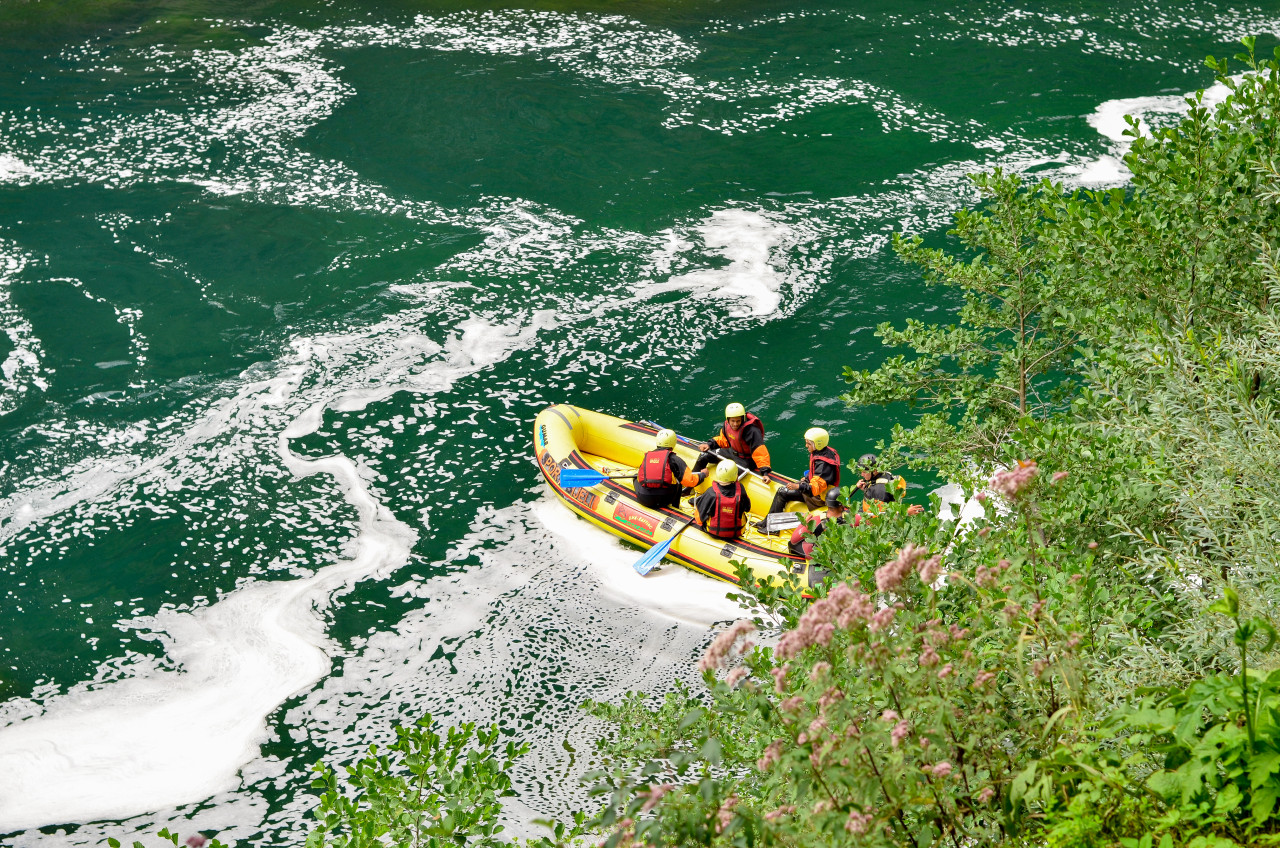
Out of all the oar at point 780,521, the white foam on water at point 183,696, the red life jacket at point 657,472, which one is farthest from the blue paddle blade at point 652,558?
the white foam on water at point 183,696

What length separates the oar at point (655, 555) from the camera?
1138 cm

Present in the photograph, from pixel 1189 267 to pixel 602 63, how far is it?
20281 mm

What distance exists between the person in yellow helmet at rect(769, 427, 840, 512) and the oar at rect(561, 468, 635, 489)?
2127 mm

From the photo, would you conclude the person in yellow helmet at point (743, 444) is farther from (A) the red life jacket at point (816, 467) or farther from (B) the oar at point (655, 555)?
(B) the oar at point (655, 555)

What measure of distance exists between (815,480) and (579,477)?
9.26ft

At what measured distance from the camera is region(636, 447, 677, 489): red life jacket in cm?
1176

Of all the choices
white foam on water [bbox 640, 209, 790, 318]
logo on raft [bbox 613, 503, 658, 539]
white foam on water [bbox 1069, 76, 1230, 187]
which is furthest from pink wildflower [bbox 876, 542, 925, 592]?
white foam on water [bbox 1069, 76, 1230, 187]

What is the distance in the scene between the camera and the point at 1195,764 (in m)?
2.99

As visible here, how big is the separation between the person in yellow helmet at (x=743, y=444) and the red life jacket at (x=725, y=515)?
2.99 feet

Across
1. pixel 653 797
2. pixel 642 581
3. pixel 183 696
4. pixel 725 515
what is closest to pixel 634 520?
pixel 642 581

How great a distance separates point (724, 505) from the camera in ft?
36.6

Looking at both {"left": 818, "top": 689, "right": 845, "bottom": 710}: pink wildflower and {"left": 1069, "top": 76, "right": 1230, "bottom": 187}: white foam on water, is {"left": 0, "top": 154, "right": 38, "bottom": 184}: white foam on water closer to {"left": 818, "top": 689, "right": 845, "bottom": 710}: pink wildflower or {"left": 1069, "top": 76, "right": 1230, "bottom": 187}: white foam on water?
{"left": 1069, "top": 76, "right": 1230, "bottom": 187}: white foam on water

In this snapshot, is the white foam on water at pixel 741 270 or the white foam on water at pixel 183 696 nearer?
the white foam on water at pixel 183 696

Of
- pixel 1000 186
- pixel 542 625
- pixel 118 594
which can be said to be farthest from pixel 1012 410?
pixel 118 594
